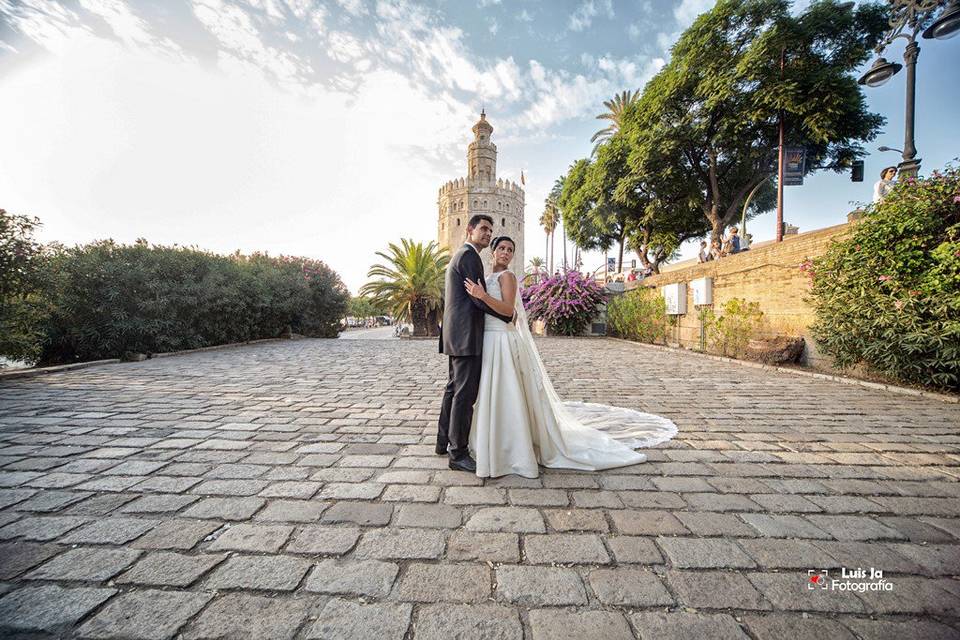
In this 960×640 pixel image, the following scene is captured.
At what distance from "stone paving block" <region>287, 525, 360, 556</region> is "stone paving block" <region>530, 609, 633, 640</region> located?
3.06 ft

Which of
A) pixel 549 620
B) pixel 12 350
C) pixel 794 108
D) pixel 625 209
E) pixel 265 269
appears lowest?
pixel 549 620

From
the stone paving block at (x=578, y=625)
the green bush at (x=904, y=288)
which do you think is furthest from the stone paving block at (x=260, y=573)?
the green bush at (x=904, y=288)

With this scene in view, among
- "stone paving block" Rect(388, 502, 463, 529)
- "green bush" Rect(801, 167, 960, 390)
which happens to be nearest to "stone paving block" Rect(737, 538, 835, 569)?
"stone paving block" Rect(388, 502, 463, 529)

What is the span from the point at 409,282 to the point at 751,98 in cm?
1524

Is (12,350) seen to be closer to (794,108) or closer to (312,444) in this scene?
(312,444)

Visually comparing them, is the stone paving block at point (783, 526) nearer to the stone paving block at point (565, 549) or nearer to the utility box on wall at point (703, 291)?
the stone paving block at point (565, 549)

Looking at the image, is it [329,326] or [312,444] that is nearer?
[312,444]

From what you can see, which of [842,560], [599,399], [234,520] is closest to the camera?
[842,560]

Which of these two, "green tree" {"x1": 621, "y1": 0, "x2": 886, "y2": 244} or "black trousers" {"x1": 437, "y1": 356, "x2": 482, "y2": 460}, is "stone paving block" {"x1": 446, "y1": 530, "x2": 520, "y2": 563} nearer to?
"black trousers" {"x1": 437, "y1": 356, "x2": 482, "y2": 460}

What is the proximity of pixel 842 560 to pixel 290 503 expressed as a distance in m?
2.78

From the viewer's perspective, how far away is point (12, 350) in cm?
603

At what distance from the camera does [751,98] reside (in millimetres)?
13797

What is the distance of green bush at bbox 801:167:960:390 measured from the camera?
4.77m

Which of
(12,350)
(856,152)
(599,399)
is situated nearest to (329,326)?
(12,350)
